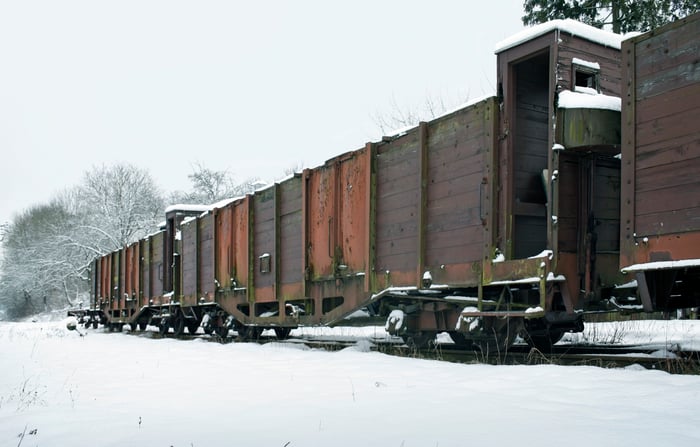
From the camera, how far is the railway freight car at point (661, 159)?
515 centimetres

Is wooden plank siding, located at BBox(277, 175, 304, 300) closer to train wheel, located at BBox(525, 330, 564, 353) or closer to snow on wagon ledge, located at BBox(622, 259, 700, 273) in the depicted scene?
train wheel, located at BBox(525, 330, 564, 353)

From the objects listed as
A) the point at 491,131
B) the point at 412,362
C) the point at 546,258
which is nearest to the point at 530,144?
the point at 491,131

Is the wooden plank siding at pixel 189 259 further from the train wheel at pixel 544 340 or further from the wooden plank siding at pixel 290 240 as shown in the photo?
the train wheel at pixel 544 340

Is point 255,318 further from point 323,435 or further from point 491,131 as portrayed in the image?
point 323,435

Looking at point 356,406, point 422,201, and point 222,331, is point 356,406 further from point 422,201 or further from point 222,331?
point 222,331

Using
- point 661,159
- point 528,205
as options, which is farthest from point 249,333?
point 661,159

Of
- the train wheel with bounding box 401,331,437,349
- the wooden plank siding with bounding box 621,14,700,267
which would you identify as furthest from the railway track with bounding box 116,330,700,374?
the wooden plank siding with bounding box 621,14,700,267

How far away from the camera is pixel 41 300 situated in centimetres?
5866

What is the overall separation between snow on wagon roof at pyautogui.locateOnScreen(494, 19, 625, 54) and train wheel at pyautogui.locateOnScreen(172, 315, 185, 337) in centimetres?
1228

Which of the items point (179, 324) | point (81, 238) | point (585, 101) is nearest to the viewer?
point (585, 101)

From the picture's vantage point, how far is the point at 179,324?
55.4 ft

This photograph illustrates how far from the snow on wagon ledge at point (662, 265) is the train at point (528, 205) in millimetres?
14

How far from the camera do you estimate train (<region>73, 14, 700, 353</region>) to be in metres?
5.45

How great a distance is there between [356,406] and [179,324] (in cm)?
1336
